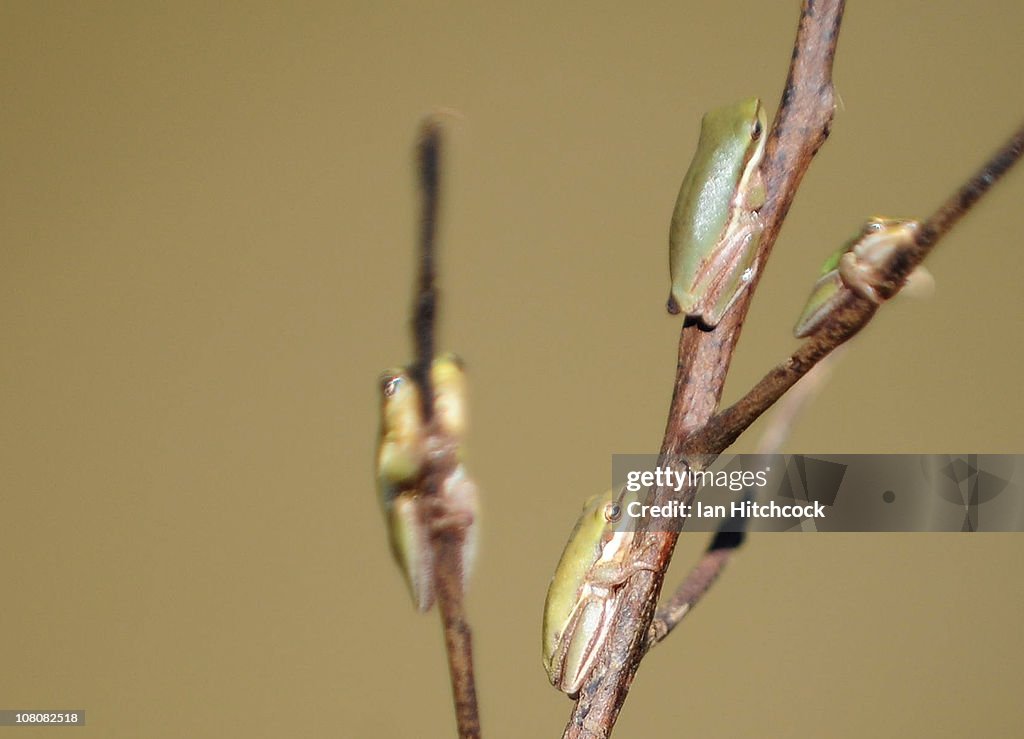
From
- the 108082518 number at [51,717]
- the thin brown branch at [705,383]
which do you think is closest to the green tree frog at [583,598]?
the thin brown branch at [705,383]

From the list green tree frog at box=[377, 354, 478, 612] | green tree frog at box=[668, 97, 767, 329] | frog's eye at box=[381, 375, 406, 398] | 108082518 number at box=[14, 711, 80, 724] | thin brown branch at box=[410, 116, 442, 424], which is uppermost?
green tree frog at box=[668, 97, 767, 329]

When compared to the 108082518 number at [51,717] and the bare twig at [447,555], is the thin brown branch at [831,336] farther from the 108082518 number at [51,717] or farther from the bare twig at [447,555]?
the 108082518 number at [51,717]

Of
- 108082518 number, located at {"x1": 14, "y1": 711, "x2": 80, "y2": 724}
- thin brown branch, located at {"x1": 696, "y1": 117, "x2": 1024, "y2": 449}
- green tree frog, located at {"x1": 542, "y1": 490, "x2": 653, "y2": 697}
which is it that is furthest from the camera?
108082518 number, located at {"x1": 14, "y1": 711, "x2": 80, "y2": 724}

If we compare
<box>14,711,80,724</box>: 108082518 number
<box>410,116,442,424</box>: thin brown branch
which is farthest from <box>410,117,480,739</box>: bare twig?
<box>14,711,80,724</box>: 108082518 number

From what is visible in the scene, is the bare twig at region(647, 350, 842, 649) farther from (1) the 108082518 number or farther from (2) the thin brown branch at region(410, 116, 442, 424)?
(1) the 108082518 number

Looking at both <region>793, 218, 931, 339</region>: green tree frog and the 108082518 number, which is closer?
<region>793, 218, 931, 339</region>: green tree frog

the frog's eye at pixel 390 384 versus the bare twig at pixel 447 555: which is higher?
the frog's eye at pixel 390 384

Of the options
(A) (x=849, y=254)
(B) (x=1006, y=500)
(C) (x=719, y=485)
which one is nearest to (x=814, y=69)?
(A) (x=849, y=254)
